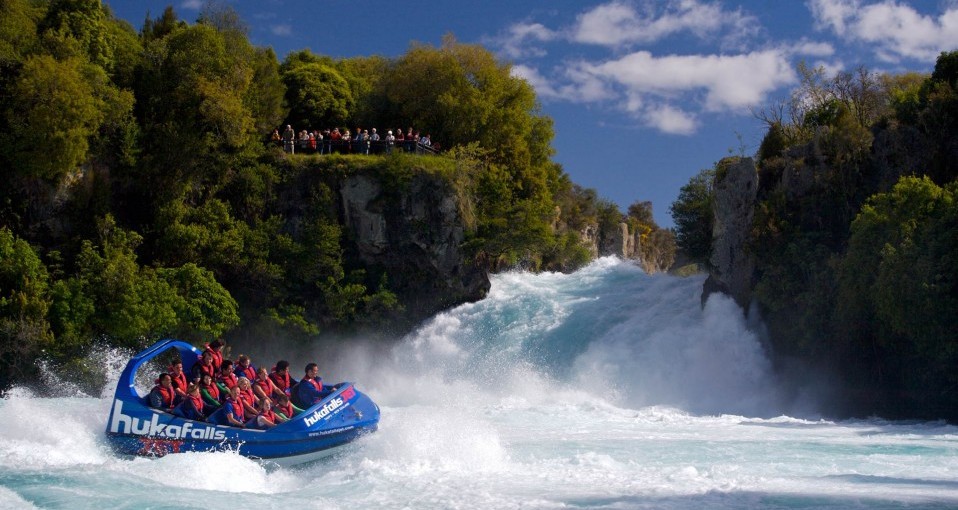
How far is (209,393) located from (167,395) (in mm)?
786

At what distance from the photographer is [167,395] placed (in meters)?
16.9

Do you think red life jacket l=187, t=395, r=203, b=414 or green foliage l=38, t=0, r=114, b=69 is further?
green foliage l=38, t=0, r=114, b=69

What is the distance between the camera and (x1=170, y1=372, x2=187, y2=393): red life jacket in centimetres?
1726

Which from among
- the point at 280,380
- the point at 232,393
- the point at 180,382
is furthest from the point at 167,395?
the point at 280,380

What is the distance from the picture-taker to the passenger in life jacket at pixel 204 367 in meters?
18.2

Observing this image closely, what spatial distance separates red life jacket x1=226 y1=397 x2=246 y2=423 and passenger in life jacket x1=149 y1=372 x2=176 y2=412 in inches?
39.5

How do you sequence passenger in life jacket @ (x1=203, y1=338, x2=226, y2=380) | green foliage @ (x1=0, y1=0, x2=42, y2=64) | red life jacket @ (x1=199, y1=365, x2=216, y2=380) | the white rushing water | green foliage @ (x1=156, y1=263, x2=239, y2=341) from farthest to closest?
green foliage @ (x1=0, y1=0, x2=42, y2=64), green foliage @ (x1=156, y1=263, x2=239, y2=341), passenger in life jacket @ (x1=203, y1=338, x2=226, y2=380), red life jacket @ (x1=199, y1=365, x2=216, y2=380), the white rushing water

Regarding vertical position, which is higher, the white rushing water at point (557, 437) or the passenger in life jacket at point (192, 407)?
the passenger in life jacket at point (192, 407)

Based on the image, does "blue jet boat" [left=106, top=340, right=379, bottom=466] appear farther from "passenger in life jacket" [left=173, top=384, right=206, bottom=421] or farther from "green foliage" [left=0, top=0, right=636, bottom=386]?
"green foliage" [left=0, top=0, right=636, bottom=386]

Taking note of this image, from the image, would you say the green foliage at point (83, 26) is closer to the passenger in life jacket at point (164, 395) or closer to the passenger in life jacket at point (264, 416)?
the passenger in life jacket at point (164, 395)

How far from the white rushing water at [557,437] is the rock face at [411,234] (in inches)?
52.8

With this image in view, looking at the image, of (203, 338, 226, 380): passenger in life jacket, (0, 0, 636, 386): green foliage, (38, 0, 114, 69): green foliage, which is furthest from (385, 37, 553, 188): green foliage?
(203, 338, 226, 380): passenger in life jacket

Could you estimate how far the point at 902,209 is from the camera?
78.7ft

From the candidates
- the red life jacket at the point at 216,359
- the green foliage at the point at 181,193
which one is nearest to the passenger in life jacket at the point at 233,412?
the red life jacket at the point at 216,359
